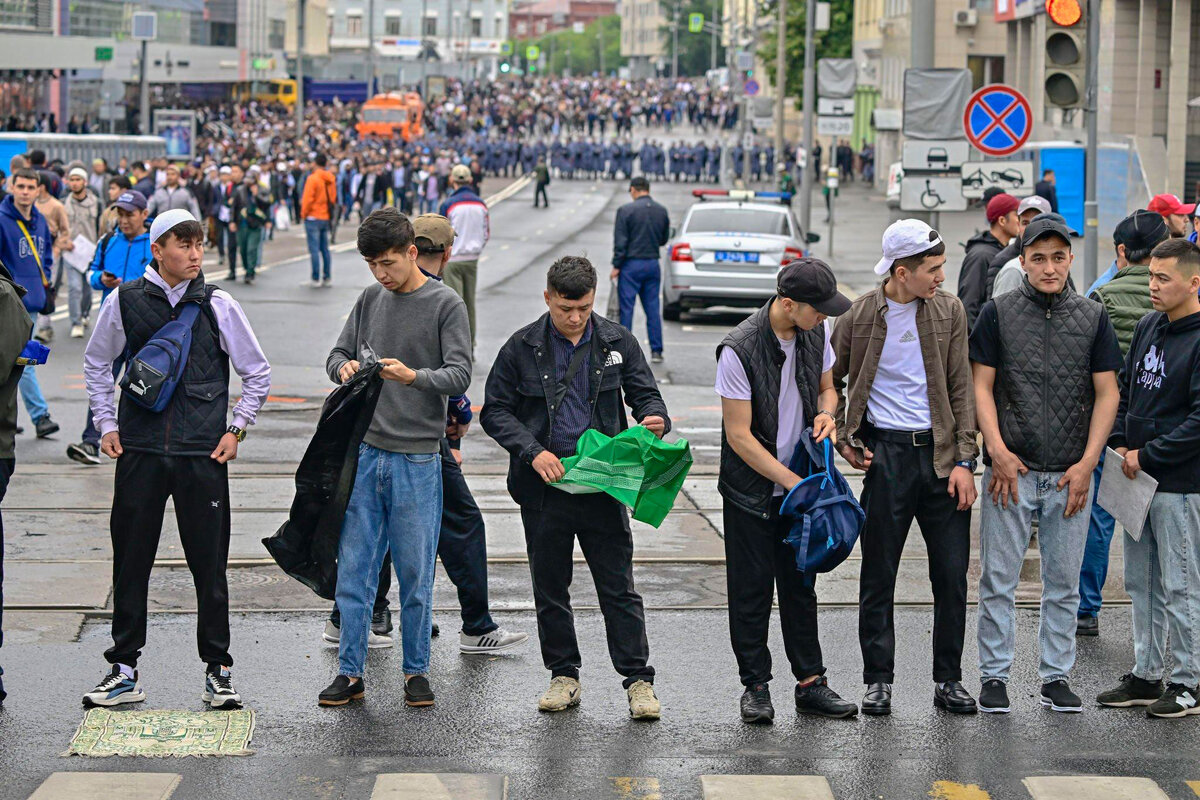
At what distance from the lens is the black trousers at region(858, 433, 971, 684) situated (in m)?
6.79

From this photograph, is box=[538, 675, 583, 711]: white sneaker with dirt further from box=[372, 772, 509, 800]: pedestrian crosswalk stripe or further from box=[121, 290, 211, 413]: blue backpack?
box=[121, 290, 211, 413]: blue backpack

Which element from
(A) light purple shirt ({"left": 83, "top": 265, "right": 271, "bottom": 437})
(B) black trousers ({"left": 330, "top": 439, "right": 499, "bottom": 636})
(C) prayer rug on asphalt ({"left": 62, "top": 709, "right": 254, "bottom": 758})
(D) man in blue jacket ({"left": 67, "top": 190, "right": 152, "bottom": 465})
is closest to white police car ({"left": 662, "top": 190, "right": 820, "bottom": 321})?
(D) man in blue jacket ({"left": 67, "top": 190, "right": 152, "bottom": 465})

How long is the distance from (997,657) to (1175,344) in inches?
52.9

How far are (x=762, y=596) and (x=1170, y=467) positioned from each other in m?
1.59

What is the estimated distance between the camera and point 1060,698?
6.87 m

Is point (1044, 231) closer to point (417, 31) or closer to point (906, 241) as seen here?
point (906, 241)

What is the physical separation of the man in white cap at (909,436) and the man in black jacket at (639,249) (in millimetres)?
10533

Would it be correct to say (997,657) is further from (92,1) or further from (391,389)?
(92,1)

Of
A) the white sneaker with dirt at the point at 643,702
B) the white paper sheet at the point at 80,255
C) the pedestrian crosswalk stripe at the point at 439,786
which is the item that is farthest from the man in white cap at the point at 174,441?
the white paper sheet at the point at 80,255

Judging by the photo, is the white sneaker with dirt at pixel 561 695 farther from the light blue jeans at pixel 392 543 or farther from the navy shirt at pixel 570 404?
the navy shirt at pixel 570 404

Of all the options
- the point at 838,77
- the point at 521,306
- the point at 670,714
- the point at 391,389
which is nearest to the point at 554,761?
the point at 670,714

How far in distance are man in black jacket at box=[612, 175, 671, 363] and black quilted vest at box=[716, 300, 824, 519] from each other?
34.9 ft

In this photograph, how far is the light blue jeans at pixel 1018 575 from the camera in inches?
271

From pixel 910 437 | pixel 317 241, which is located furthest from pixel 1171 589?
pixel 317 241
